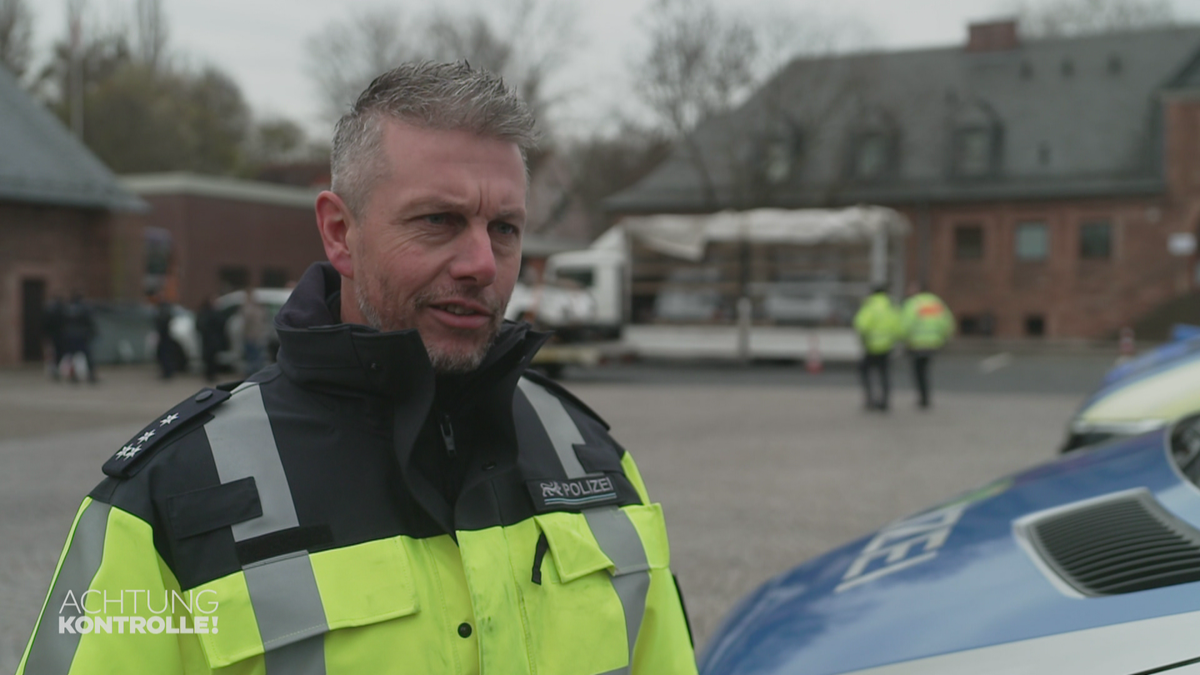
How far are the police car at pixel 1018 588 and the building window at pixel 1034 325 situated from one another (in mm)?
35259

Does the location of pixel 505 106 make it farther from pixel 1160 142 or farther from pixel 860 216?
pixel 1160 142

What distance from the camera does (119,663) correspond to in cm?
147

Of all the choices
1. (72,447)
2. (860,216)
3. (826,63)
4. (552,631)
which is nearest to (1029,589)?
(552,631)

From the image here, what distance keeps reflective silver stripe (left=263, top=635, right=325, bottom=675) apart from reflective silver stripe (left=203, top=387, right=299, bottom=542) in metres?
0.17

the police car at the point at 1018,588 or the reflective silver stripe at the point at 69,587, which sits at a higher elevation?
the reflective silver stripe at the point at 69,587

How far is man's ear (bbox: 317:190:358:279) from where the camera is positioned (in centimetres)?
180

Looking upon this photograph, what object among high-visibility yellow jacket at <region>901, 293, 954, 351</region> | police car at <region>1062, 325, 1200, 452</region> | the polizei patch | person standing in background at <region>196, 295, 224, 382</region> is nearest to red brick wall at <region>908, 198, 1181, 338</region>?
→ high-visibility yellow jacket at <region>901, 293, 954, 351</region>

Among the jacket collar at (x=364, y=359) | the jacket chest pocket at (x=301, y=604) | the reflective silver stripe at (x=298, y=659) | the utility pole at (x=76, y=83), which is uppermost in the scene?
the utility pole at (x=76, y=83)

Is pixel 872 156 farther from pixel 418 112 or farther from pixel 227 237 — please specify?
pixel 418 112

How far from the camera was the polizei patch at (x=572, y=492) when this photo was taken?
1827mm

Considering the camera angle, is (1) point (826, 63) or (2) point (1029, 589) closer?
(2) point (1029, 589)

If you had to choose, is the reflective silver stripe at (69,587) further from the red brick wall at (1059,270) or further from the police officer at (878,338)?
the red brick wall at (1059,270)

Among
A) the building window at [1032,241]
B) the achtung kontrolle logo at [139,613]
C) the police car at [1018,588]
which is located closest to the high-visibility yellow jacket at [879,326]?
the police car at [1018,588]

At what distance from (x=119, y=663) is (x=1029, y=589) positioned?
191 centimetres
